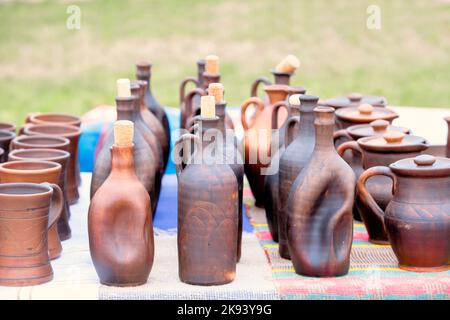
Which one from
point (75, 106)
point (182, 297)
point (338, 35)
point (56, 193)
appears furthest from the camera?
point (338, 35)

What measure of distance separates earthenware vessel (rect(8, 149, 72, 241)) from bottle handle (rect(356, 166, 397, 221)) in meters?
1.09

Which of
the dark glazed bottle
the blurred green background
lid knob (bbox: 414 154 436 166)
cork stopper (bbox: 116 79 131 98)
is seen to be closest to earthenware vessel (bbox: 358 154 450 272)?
lid knob (bbox: 414 154 436 166)

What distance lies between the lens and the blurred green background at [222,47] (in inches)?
396

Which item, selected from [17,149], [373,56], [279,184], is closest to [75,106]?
[373,56]

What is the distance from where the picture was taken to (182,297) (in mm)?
3076

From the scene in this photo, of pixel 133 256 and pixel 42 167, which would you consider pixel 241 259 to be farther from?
pixel 42 167

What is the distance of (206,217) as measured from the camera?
3.12 meters

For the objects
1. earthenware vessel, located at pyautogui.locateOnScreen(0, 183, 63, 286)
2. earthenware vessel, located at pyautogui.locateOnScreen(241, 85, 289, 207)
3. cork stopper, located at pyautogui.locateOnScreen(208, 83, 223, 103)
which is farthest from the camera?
earthenware vessel, located at pyautogui.locateOnScreen(241, 85, 289, 207)

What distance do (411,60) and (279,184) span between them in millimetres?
7935

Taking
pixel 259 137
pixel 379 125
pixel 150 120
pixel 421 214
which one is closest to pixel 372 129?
pixel 379 125

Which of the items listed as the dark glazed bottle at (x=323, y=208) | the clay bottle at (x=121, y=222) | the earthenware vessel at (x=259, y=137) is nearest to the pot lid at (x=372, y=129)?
the earthenware vessel at (x=259, y=137)

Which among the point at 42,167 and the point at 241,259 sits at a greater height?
the point at 42,167

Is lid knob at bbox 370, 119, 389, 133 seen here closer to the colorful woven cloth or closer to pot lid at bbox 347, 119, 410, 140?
pot lid at bbox 347, 119, 410, 140

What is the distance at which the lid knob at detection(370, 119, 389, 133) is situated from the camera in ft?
12.6
